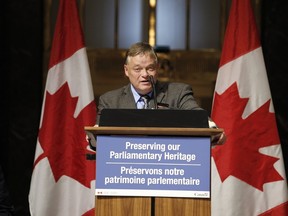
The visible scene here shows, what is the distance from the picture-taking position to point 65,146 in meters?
5.27

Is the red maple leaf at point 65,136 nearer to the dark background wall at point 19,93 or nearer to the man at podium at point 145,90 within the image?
the dark background wall at point 19,93

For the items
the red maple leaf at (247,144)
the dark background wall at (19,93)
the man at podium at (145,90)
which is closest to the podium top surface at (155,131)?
the man at podium at (145,90)

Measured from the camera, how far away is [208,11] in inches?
245

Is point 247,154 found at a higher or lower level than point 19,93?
lower

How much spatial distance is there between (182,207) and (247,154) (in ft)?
5.84

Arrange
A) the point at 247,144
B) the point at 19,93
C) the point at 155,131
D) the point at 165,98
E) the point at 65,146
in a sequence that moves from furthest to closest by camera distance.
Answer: the point at 19,93
the point at 65,146
the point at 247,144
the point at 165,98
the point at 155,131

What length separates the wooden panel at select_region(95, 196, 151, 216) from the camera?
3.41 metres

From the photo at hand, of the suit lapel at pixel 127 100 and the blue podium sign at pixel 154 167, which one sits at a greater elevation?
the suit lapel at pixel 127 100

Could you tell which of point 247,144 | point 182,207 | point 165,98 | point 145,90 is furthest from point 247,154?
point 182,207

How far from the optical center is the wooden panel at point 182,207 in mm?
3404

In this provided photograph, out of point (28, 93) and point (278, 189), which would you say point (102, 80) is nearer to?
point (28, 93)

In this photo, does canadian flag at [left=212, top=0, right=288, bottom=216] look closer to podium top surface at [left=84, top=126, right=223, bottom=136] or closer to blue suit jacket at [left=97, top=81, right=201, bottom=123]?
blue suit jacket at [left=97, top=81, right=201, bottom=123]

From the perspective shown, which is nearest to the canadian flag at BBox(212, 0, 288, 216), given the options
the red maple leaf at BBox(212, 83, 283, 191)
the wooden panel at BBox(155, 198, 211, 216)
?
the red maple leaf at BBox(212, 83, 283, 191)

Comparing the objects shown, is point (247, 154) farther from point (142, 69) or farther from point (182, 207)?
point (182, 207)
